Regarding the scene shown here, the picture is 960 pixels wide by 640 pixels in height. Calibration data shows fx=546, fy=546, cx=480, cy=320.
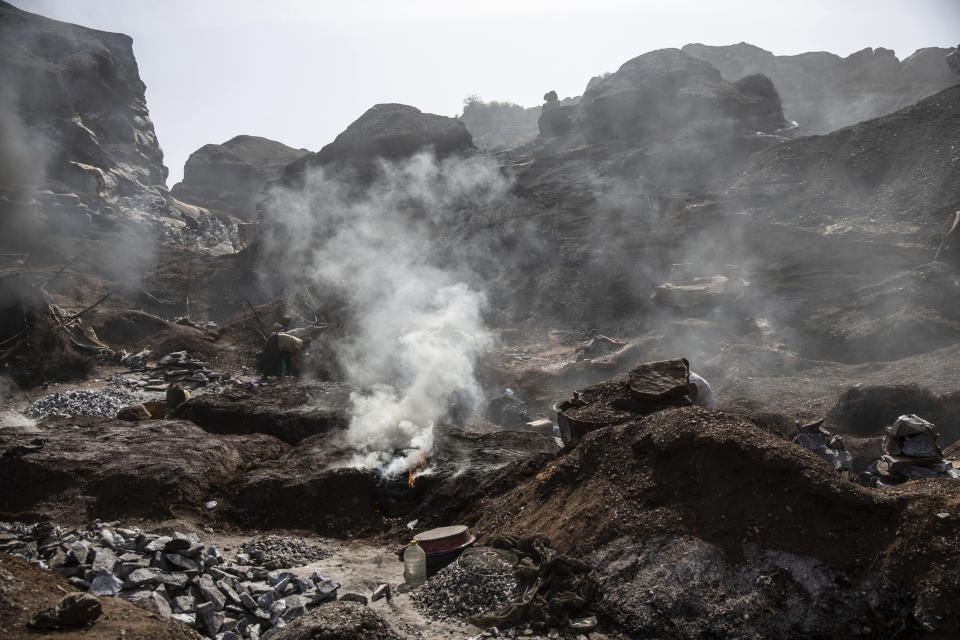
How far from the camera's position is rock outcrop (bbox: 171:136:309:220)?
1597 inches

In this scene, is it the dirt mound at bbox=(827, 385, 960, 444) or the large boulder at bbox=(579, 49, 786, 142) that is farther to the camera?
the large boulder at bbox=(579, 49, 786, 142)

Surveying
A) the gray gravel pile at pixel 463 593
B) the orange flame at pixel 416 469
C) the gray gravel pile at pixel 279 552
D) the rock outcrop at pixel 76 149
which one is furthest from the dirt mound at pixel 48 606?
the rock outcrop at pixel 76 149

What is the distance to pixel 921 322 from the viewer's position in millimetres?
11820

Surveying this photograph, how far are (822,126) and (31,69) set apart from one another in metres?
44.7

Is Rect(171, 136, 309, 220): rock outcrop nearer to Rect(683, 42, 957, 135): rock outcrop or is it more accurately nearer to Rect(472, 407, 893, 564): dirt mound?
Rect(683, 42, 957, 135): rock outcrop

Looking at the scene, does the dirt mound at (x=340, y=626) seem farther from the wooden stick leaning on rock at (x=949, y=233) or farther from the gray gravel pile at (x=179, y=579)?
the wooden stick leaning on rock at (x=949, y=233)

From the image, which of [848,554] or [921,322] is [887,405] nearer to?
[921,322]

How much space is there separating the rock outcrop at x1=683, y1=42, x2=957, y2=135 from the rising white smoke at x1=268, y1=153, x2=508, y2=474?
19.7 meters

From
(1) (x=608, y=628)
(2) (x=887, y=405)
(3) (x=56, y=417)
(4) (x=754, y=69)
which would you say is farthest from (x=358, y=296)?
(4) (x=754, y=69)

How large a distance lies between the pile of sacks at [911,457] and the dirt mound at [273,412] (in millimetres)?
7632

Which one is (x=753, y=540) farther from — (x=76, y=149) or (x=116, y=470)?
(x=76, y=149)

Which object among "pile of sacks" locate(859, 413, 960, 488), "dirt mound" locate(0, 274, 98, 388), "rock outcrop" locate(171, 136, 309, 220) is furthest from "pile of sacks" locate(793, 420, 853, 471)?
"rock outcrop" locate(171, 136, 309, 220)

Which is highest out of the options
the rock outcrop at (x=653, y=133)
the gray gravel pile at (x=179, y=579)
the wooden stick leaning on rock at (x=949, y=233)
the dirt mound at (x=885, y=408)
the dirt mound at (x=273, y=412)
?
the rock outcrop at (x=653, y=133)

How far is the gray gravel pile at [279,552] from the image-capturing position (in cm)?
549
